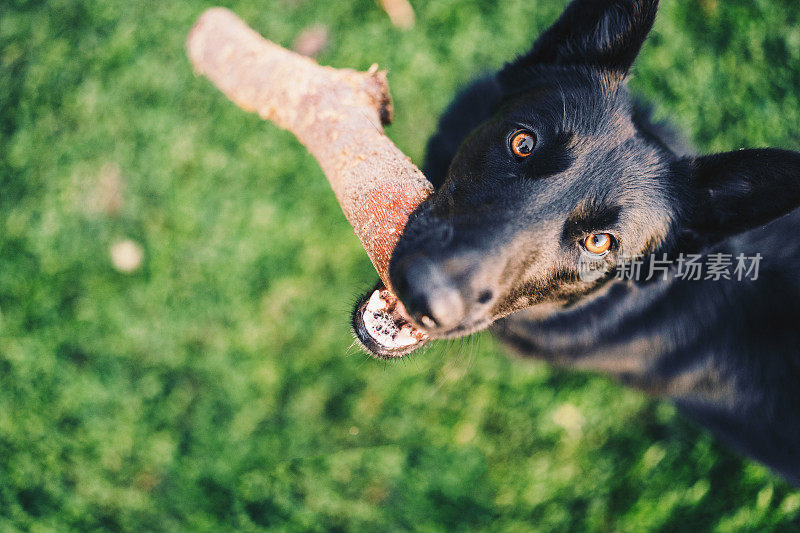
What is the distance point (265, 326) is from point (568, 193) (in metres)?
2.74

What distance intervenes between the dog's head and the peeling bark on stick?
15cm

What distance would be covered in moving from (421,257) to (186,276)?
2.90m

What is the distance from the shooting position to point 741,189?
7.09 ft

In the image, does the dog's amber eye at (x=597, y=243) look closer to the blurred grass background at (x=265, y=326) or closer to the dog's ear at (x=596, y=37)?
the dog's ear at (x=596, y=37)

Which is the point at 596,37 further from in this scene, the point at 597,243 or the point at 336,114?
the point at 336,114

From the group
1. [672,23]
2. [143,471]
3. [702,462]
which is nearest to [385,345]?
[143,471]

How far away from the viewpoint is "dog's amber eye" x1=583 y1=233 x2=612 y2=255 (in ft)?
7.35

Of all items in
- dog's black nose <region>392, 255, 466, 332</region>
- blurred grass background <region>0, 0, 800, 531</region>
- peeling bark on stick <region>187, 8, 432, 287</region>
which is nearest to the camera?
dog's black nose <region>392, 255, 466, 332</region>

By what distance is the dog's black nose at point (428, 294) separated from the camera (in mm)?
1731

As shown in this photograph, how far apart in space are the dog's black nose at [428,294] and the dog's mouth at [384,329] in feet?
1.25

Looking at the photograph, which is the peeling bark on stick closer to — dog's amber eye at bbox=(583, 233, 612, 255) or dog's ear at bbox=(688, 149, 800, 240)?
dog's amber eye at bbox=(583, 233, 612, 255)

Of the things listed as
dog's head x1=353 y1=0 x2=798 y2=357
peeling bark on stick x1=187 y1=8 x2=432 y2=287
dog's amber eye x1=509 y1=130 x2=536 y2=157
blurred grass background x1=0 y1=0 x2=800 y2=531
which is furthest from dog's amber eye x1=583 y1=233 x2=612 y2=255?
blurred grass background x1=0 y1=0 x2=800 y2=531
